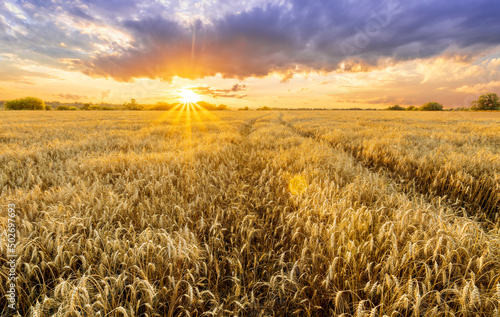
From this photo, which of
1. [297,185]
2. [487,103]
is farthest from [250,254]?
[487,103]

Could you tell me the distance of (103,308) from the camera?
118cm

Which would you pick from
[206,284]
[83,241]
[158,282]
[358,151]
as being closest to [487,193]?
[358,151]

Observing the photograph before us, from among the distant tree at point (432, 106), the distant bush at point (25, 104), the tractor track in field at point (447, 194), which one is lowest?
the tractor track in field at point (447, 194)

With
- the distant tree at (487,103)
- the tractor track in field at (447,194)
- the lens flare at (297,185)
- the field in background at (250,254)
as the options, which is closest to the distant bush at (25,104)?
the field in background at (250,254)

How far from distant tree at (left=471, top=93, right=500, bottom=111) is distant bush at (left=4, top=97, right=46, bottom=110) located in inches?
7042

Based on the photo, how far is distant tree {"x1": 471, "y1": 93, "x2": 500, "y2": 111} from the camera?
72000mm

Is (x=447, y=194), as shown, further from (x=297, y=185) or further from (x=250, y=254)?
(x=250, y=254)

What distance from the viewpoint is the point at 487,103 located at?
7350 centimetres

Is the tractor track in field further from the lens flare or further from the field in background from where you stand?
the lens flare

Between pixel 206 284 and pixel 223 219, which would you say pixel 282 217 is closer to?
pixel 223 219

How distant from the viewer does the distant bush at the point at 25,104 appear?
7925 cm

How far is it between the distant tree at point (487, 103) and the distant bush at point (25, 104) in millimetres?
178860

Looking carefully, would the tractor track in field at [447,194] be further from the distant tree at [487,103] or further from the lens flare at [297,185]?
the distant tree at [487,103]

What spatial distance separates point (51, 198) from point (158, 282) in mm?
1987
